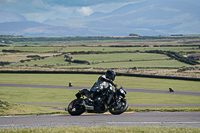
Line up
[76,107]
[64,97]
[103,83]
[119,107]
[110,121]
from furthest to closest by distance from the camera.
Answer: [64,97], [76,107], [103,83], [119,107], [110,121]

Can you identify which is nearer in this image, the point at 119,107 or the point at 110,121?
the point at 110,121

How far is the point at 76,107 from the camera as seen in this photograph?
17.8 metres

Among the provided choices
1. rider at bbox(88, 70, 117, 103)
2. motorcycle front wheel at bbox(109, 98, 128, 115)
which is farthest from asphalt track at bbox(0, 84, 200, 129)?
rider at bbox(88, 70, 117, 103)

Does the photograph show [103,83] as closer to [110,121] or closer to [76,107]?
[110,121]

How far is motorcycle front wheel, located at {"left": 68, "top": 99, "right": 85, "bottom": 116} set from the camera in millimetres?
17559

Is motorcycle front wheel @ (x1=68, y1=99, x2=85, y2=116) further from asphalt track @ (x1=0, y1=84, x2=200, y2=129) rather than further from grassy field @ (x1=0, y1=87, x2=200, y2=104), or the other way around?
grassy field @ (x1=0, y1=87, x2=200, y2=104)

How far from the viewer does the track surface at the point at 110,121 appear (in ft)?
50.6

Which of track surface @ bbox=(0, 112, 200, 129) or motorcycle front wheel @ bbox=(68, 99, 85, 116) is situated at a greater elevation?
motorcycle front wheel @ bbox=(68, 99, 85, 116)

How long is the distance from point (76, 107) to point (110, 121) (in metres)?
2.46

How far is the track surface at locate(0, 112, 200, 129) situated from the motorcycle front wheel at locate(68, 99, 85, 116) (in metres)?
0.29

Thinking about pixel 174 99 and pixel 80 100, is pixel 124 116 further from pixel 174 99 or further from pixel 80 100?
pixel 174 99

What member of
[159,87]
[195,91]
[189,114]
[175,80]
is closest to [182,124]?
[189,114]

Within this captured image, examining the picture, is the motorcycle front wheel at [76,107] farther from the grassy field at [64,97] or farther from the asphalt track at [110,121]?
the grassy field at [64,97]

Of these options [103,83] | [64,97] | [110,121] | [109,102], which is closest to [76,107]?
[103,83]
